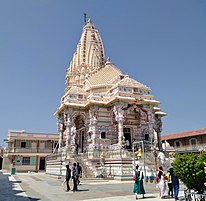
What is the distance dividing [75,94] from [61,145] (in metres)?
6.67

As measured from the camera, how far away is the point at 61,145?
28.9m

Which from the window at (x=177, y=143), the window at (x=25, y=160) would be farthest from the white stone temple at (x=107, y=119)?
the window at (x=25, y=160)

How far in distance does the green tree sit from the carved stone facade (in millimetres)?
15448

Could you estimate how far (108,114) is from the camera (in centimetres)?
2739

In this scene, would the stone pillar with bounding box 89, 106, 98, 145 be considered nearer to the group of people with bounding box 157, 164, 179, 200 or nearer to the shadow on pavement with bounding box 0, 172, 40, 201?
the shadow on pavement with bounding box 0, 172, 40, 201

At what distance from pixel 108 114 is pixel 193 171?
19.8 metres

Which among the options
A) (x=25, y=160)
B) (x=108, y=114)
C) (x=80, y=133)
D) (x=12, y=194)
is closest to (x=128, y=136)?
(x=108, y=114)

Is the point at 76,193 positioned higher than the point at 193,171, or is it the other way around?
the point at 193,171

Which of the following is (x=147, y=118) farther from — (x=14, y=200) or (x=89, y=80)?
(x=14, y=200)

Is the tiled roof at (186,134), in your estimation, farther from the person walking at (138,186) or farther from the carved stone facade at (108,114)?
the person walking at (138,186)

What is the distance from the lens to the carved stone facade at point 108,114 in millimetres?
25469

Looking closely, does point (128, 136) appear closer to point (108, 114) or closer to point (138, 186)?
point (108, 114)

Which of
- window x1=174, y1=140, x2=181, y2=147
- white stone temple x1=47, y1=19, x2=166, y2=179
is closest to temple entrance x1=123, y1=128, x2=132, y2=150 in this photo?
white stone temple x1=47, y1=19, x2=166, y2=179

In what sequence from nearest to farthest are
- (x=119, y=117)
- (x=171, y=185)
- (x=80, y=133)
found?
1. (x=171, y=185)
2. (x=119, y=117)
3. (x=80, y=133)
